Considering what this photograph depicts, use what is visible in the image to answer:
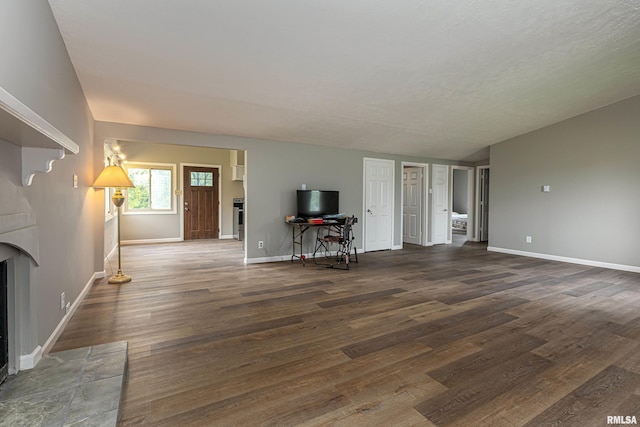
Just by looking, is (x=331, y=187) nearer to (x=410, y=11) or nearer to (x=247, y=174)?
(x=247, y=174)

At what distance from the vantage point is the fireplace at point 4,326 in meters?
1.86

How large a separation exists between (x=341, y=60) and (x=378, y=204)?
13.7 ft

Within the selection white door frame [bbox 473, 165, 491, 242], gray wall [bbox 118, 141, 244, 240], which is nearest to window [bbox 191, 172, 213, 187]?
gray wall [bbox 118, 141, 244, 240]

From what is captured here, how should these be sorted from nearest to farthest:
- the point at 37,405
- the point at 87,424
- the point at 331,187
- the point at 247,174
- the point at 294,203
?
1. the point at 87,424
2. the point at 37,405
3. the point at 247,174
4. the point at 294,203
5. the point at 331,187

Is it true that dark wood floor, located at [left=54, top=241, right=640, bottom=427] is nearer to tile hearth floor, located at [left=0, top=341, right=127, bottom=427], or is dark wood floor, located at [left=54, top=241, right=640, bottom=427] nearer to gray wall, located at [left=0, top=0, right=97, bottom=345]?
tile hearth floor, located at [left=0, top=341, right=127, bottom=427]

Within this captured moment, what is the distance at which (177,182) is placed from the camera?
850cm

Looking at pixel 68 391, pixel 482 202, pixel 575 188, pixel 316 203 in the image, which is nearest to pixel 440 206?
pixel 482 202

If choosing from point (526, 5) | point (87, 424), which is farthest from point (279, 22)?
point (87, 424)

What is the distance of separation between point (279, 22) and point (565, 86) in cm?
441

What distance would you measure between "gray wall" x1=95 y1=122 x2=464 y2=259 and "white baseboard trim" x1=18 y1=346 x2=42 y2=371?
3.50m

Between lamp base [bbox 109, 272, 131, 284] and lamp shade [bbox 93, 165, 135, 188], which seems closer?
lamp shade [bbox 93, 165, 135, 188]

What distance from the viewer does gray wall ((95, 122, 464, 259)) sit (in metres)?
5.36

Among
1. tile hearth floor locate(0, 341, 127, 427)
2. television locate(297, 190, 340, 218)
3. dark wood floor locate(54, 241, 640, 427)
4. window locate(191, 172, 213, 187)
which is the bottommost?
dark wood floor locate(54, 241, 640, 427)

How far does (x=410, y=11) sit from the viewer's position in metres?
2.67
